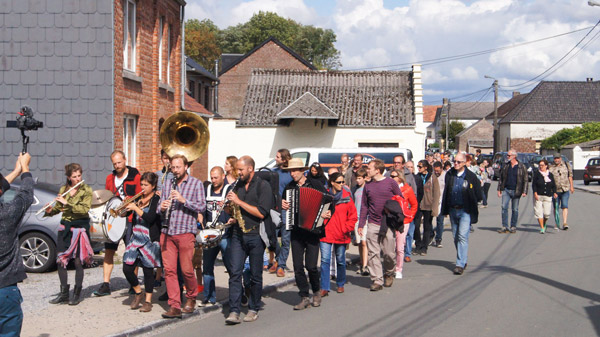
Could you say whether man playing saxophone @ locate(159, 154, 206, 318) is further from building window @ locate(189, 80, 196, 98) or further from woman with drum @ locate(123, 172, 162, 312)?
building window @ locate(189, 80, 196, 98)

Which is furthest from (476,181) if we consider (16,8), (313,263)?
(16,8)

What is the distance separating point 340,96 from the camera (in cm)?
3030

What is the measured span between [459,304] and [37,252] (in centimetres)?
659

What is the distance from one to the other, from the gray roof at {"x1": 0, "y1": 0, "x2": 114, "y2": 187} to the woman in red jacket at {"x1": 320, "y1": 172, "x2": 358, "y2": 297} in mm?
6169

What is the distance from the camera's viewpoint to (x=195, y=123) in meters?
9.48

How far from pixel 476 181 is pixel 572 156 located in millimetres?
37826

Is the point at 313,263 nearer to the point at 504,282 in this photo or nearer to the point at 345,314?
the point at 345,314

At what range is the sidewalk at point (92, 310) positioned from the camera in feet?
24.1

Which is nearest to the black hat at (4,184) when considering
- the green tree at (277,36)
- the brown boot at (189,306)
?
the brown boot at (189,306)

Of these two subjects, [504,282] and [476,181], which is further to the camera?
[476,181]

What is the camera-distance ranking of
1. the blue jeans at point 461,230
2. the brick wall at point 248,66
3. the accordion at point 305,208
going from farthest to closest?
the brick wall at point 248,66
the blue jeans at point 461,230
the accordion at point 305,208

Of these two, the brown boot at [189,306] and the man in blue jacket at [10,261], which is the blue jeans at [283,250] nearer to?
the brown boot at [189,306]

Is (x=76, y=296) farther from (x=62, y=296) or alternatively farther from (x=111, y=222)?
(x=111, y=222)

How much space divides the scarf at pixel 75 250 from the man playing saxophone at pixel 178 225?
1.25 meters
